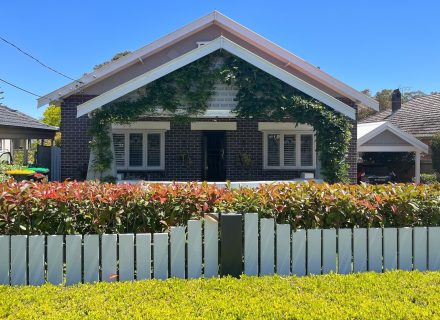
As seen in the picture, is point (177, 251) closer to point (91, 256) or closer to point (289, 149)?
point (91, 256)

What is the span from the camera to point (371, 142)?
1872 centimetres

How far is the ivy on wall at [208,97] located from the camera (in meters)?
11.6

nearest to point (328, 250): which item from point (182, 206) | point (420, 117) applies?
point (182, 206)

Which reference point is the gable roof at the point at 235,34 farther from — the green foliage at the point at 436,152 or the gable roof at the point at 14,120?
the green foliage at the point at 436,152

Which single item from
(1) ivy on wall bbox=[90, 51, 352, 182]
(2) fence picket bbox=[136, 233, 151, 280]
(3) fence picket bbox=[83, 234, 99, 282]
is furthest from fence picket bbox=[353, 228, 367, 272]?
(1) ivy on wall bbox=[90, 51, 352, 182]

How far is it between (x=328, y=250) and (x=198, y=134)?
425 inches

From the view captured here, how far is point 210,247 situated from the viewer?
202 inches

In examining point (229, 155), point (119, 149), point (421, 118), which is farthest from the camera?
point (421, 118)

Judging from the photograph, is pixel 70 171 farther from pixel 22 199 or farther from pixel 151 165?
pixel 22 199

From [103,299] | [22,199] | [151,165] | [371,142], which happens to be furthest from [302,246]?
[371,142]

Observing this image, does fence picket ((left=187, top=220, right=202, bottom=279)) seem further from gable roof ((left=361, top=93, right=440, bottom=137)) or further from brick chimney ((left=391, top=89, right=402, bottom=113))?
brick chimney ((left=391, top=89, right=402, bottom=113))

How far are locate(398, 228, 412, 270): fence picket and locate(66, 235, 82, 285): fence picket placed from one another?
13.3 feet

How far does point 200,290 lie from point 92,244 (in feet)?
4.90

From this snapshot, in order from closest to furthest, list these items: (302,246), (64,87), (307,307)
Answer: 1. (307,307)
2. (302,246)
3. (64,87)
